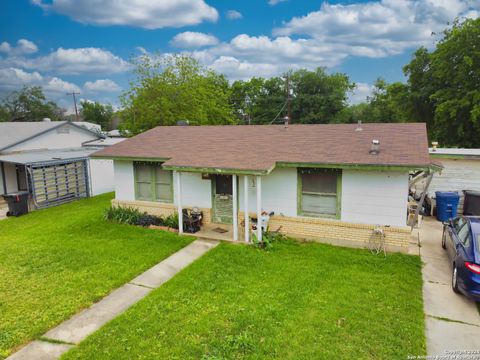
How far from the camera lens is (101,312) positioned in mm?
6758

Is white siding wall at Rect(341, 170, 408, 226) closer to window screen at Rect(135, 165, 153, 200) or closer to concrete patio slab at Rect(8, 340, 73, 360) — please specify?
window screen at Rect(135, 165, 153, 200)

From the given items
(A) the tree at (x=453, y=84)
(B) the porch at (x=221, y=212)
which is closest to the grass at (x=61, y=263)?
(B) the porch at (x=221, y=212)

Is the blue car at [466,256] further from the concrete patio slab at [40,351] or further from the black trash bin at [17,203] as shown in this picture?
the black trash bin at [17,203]

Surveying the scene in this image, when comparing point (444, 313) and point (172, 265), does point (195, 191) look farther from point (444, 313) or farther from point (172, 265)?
point (444, 313)

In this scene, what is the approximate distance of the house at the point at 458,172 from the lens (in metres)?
13.5

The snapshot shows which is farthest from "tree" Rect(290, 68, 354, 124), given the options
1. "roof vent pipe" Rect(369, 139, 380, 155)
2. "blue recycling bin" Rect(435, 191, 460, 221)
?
"roof vent pipe" Rect(369, 139, 380, 155)

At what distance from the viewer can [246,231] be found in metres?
10.4

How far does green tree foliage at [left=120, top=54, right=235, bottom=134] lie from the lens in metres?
25.1

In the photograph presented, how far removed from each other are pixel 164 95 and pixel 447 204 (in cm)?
1976

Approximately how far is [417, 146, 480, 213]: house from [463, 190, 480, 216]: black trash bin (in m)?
0.47

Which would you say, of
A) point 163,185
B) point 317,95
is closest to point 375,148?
point 163,185

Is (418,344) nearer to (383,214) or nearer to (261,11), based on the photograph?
(383,214)

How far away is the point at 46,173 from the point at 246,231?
12.3 metres

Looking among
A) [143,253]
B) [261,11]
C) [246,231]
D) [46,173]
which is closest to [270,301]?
[246,231]
